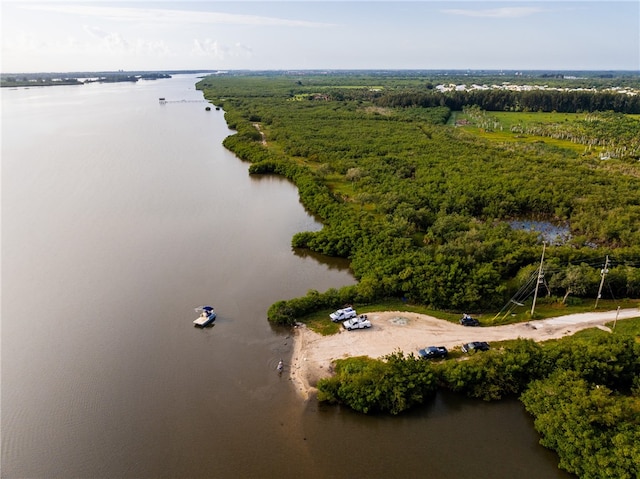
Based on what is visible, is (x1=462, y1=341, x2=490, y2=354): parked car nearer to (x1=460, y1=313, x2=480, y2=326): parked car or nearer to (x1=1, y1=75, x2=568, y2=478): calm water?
(x1=460, y1=313, x2=480, y2=326): parked car

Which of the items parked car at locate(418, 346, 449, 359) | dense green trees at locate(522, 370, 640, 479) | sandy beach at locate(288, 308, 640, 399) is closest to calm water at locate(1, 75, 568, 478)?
dense green trees at locate(522, 370, 640, 479)

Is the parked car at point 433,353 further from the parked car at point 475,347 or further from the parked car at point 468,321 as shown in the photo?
the parked car at point 468,321

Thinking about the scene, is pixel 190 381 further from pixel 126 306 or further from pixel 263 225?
pixel 263 225

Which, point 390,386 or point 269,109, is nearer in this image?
point 390,386

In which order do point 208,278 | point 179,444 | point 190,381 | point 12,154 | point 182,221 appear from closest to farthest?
point 179,444, point 190,381, point 208,278, point 182,221, point 12,154

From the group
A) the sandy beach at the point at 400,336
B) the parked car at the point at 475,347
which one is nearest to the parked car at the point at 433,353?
the sandy beach at the point at 400,336

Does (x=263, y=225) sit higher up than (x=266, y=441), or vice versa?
(x=263, y=225)

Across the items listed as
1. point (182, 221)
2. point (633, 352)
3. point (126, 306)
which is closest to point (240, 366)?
point (126, 306)
